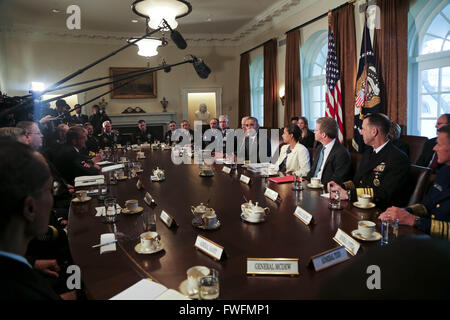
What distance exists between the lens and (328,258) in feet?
4.32

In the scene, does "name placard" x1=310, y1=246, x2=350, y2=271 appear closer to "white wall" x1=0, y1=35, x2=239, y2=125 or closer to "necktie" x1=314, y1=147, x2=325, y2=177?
"necktie" x1=314, y1=147, x2=325, y2=177

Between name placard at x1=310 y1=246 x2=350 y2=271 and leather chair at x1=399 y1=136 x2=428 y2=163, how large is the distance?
11.8 ft

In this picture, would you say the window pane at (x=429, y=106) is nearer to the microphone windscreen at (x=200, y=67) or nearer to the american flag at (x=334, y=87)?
the american flag at (x=334, y=87)

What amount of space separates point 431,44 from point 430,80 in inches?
20.0

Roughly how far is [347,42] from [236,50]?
5.67 m

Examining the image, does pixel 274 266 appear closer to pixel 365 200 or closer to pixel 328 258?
pixel 328 258

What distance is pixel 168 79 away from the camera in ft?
33.4

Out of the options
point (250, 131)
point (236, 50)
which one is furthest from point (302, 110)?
point (236, 50)

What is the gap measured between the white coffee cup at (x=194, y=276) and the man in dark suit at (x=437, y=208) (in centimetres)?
108

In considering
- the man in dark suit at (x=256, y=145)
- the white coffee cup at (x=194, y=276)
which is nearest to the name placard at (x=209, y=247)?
the white coffee cup at (x=194, y=276)

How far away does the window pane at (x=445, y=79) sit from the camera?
433cm

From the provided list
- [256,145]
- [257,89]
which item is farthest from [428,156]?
[257,89]

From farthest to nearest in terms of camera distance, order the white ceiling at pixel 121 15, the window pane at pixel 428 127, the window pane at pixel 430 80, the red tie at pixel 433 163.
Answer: the white ceiling at pixel 121 15
the window pane at pixel 428 127
the window pane at pixel 430 80
the red tie at pixel 433 163
